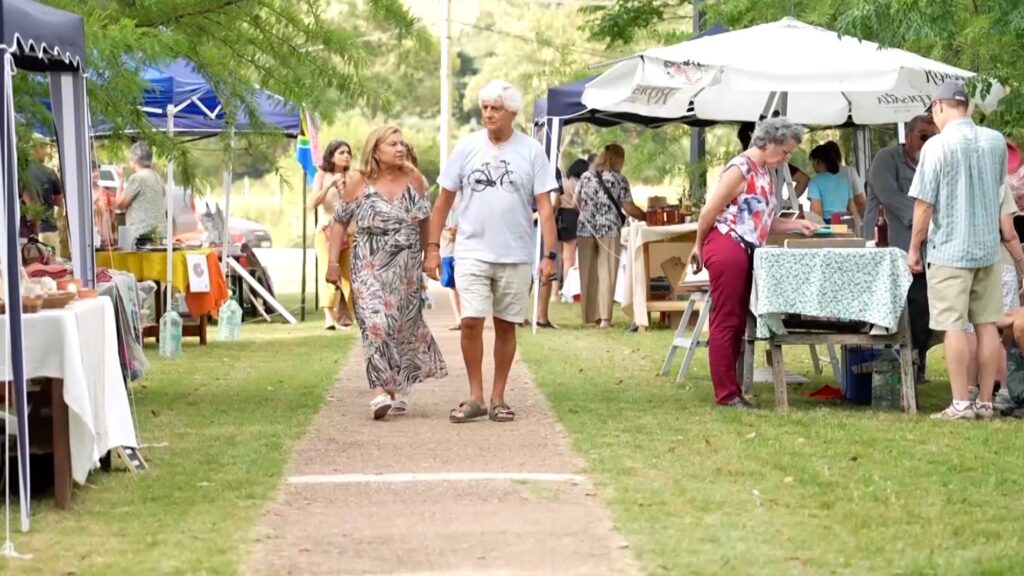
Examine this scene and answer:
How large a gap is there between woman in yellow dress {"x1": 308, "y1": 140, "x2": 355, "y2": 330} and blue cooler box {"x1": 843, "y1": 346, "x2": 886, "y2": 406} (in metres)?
7.55

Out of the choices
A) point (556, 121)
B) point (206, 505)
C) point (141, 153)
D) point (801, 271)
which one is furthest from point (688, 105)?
point (206, 505)

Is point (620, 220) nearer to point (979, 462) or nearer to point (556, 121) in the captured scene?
point (556, 121)

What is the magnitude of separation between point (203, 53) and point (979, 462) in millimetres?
5494

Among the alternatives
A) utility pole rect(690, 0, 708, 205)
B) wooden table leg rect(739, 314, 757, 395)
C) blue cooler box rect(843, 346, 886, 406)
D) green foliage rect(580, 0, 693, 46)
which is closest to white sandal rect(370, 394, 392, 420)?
wooden table leg rect(739, 314, 757, 395)

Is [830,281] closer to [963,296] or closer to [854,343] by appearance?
A: [854,343]

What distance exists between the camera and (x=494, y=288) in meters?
10.9

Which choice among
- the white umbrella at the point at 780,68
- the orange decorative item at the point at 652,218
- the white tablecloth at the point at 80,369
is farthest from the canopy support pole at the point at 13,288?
the orange decorative item at the point at 652,218

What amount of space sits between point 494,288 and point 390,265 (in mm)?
736

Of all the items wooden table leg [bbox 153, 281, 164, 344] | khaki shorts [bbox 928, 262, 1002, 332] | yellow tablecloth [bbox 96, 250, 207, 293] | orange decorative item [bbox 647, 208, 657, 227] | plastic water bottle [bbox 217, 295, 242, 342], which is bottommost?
plastic water bottle [bbox 217, 295, 242, 342]

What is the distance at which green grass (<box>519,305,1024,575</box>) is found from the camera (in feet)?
22.0

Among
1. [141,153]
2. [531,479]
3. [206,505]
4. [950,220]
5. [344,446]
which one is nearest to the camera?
[206,505]

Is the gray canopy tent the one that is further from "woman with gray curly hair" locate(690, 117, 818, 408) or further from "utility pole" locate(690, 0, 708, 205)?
"utility pole" locate(690, 0, 708, 205)

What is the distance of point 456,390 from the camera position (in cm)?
1300

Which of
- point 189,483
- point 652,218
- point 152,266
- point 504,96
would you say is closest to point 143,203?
point 152,266
